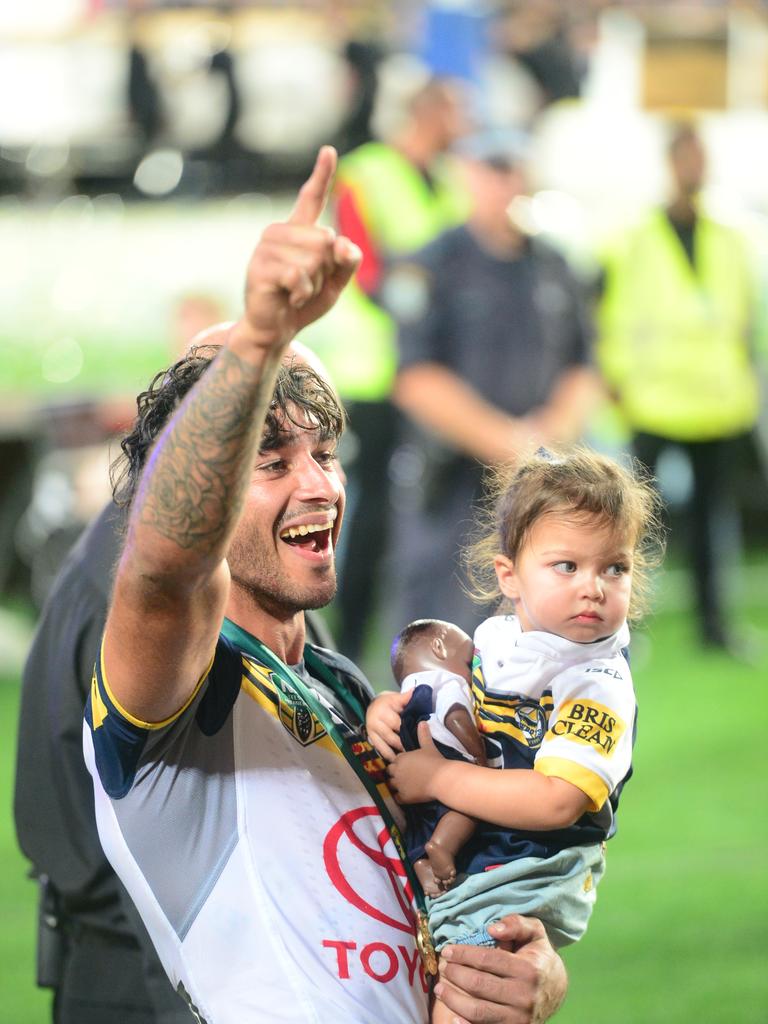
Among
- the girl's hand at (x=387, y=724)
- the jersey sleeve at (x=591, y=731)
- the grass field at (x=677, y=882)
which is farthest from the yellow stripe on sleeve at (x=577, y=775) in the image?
the grass field at (x=677, y=882)

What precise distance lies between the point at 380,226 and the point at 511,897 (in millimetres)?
4382

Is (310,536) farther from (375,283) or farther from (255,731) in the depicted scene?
(375,283)

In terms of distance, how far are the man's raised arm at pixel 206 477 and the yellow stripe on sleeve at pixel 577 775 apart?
43 centimetres

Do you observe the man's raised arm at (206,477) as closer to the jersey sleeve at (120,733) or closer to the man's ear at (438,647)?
the jersey sleeve at (120,733)

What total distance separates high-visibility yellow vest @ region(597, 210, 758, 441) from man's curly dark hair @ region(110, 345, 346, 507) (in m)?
4.84

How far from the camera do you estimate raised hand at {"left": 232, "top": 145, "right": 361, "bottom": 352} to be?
146cm

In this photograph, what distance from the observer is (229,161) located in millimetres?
8594

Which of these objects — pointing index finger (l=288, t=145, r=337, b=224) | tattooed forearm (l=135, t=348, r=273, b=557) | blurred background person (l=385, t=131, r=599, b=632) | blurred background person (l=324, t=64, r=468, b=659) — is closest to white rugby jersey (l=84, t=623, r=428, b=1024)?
tattooed forearm (l=135, t=348, r=273, b=557)

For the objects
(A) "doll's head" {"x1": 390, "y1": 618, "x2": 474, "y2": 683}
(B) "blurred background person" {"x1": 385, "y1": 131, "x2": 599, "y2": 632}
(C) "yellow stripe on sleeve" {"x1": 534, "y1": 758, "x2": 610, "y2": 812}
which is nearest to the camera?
(C) "yellow stripe on sleeve" {"x1": 534, "y1": 758, "x2": 610, "y2": 812}

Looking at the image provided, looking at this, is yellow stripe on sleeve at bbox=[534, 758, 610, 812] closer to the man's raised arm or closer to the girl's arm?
the girl's arm

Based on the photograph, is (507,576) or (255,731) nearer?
(255,731)

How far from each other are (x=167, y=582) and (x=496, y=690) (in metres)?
0.51

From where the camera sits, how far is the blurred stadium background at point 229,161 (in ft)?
22.9

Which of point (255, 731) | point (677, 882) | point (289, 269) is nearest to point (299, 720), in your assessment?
point (255, 731)
